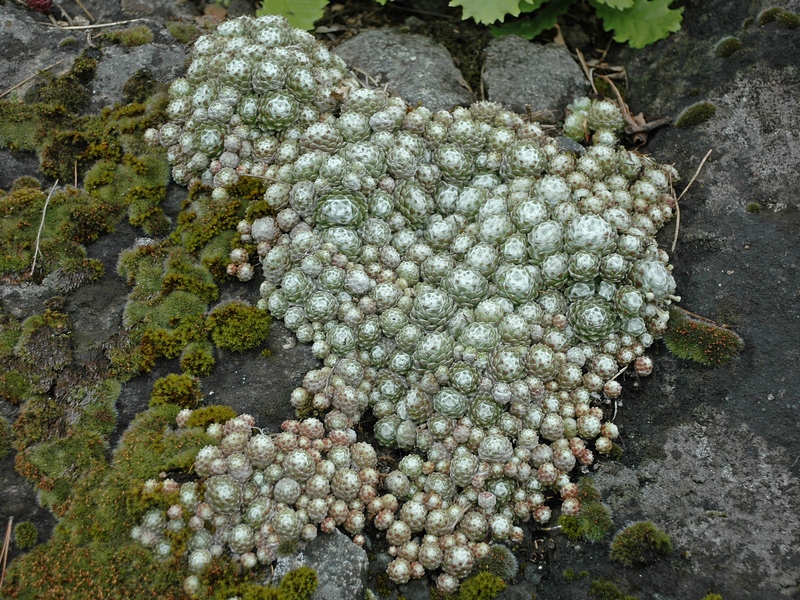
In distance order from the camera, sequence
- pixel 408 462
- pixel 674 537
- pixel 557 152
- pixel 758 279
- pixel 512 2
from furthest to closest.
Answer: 1. pixel 512 2
2. pixel 557 152
3. pixel 758 279
4. pixel 408 462
5. pixel 674 537

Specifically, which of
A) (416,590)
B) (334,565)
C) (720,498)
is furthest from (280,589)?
(720,498)

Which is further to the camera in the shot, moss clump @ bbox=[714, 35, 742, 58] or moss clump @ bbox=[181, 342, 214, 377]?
moss clump @ bbox=[714, 35, 742, 58]

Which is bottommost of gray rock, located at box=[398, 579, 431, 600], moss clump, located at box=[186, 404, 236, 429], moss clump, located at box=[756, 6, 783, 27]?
gray rock, located at box=[398, 579, 431, 600]

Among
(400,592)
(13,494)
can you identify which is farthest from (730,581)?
(13,494)

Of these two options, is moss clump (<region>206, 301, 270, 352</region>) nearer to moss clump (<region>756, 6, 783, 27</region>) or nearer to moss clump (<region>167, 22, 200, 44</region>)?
moss clump (<region>167, 22, 200, 44</region>)

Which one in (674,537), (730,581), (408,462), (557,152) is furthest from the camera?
(557,152)

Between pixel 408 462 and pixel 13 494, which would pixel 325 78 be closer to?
pixel 408 462

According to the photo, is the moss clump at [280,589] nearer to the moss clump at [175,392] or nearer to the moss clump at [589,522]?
the moss clump at [175,392]

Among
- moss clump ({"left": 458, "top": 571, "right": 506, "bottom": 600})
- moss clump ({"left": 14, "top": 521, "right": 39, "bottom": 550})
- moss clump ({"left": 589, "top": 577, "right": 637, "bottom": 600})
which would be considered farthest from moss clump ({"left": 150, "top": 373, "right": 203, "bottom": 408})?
moss clump ({"left": 589, "top": 577, "right": 637, "bottom": 600})

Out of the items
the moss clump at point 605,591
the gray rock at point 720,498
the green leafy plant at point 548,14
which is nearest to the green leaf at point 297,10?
the green leafy plant at point 548,14
